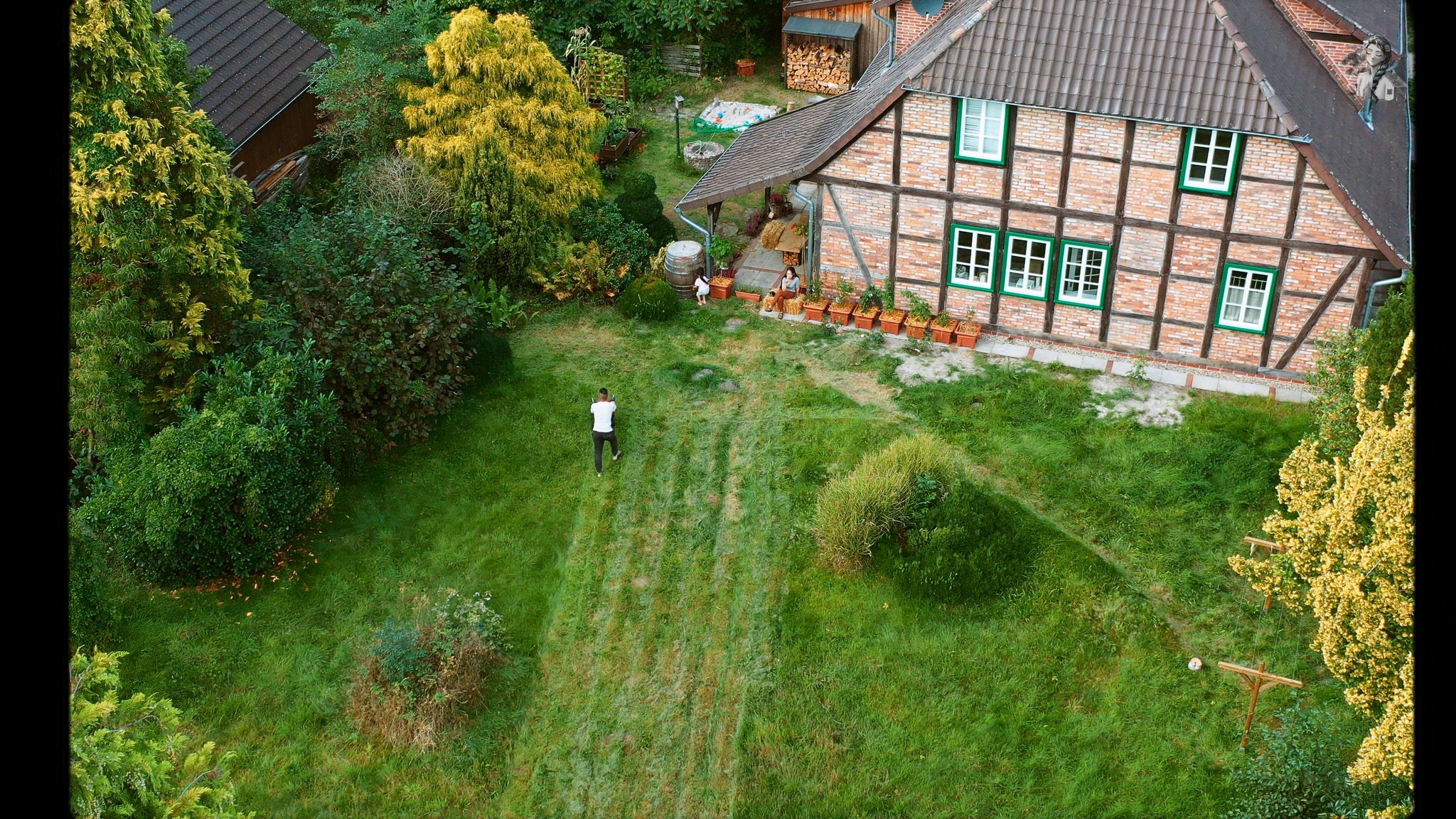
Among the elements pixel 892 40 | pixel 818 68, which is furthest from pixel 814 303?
pixel 818 68

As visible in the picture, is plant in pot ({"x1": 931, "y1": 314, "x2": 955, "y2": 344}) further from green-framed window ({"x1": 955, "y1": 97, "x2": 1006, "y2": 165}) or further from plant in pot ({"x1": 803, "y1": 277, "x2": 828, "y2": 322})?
green-framed window ({"x1": 955, "y1": 97, "x2": 1006, "y2": 165})

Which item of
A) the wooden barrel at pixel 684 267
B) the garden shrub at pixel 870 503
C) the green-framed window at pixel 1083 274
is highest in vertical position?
the green-framed window at pixel 1083 274

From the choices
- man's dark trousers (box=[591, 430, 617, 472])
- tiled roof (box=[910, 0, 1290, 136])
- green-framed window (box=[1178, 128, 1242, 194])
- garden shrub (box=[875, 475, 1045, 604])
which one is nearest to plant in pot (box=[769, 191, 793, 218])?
tiled roof (box=[910, 0, 1290, 136])

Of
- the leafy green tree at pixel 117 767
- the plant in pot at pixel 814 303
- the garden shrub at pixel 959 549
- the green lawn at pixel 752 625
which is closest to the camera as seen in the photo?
the leafy green tree at pixel 117 767

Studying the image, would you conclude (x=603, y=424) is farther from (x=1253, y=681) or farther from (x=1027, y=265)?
(x=1253, y=681)

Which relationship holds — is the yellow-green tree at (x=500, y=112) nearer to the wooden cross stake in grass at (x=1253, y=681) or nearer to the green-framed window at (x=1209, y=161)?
the green-framed window at (x=1209, y=161)

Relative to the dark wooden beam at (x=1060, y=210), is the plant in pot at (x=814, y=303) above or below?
below

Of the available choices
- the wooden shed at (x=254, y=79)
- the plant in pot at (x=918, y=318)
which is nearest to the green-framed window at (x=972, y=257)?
the plant in pot at (x=918, y=318)
